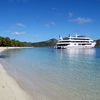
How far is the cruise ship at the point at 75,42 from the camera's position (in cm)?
12117

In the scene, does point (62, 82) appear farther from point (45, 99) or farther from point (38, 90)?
point (45, 99)

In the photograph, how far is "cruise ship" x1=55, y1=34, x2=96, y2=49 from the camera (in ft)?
398

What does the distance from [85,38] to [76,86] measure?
115 metres

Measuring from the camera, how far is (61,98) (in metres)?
11.0

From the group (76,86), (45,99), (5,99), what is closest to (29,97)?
(45,99)

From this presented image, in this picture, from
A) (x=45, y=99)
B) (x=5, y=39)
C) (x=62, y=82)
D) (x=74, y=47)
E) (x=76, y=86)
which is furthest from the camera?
(x=5, y=39)

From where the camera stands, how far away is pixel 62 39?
126562 mm

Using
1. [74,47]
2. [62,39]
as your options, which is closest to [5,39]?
[62,39]

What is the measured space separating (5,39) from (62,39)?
44675mm

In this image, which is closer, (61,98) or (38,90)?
(61,98)

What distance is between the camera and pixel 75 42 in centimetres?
12312

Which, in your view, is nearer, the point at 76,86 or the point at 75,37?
the point at 76,86

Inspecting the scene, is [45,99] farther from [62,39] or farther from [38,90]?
[62,39]

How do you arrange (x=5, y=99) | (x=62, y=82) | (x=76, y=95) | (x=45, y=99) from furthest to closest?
(x=62, y=82)
(x=76, y=95)
(x=45, y=99)
(x=5, y=99)
